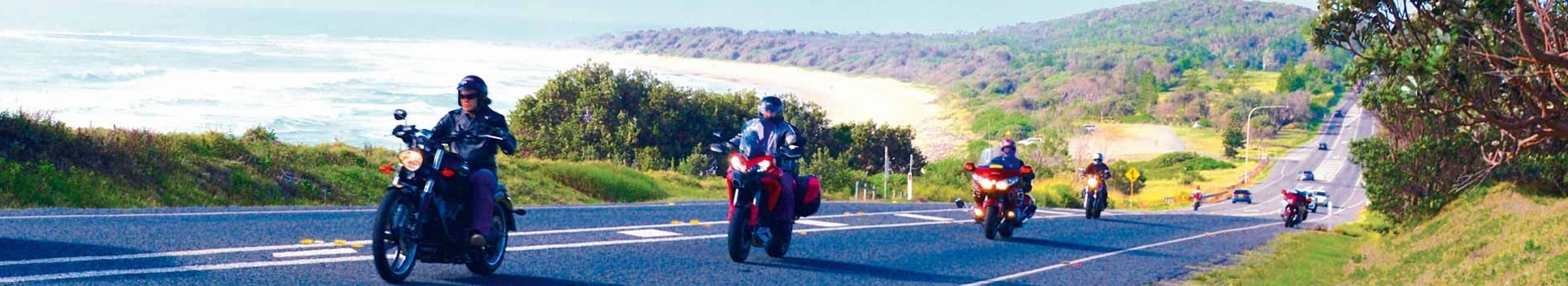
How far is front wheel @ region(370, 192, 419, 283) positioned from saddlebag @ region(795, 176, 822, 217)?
4.60m

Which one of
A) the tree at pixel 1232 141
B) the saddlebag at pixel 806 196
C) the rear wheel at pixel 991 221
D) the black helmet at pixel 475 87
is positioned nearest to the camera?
the black helmet at pixel 475 87

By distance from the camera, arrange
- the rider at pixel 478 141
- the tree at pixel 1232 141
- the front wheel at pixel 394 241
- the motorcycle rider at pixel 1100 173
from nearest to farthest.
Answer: the front wheel at pixel 394 241 → the rider at pixel 478 141 → the motorcycle rider at pixel 1100 173 → the tree at pixel 1232 141

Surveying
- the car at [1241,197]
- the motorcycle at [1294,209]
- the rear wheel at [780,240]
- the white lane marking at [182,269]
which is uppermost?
the white lane marking at [182,269]

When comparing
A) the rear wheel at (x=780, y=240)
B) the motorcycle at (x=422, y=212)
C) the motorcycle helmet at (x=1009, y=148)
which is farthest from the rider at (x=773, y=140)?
the motorcycle helmet at (x=1009, y=148)

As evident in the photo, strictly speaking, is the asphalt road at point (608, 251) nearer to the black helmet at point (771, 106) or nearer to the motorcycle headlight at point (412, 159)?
the motorcycle headlight at point (412, 159)

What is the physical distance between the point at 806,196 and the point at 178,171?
12.1 m

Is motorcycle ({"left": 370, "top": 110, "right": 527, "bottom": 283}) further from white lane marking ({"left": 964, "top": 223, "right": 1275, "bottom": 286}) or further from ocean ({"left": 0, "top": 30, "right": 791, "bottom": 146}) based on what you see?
ocean ({"left": 0, "top": 30, "right": 791, "bottom": 146})

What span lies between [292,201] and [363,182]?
3038 mm

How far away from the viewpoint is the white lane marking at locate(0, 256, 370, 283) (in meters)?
10.0

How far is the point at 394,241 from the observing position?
34.3 feet

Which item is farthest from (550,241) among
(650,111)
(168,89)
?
(168,89)

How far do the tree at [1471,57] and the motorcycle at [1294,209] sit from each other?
15129 mm

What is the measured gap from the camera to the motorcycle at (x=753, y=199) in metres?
13.8

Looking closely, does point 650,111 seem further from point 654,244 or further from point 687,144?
point 654,244
